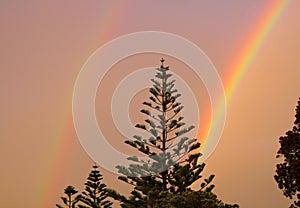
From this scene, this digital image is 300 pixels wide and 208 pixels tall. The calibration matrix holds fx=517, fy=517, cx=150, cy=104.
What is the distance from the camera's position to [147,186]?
102 ft

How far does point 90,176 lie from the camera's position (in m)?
43.1

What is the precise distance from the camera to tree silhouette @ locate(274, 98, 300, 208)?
1936cm

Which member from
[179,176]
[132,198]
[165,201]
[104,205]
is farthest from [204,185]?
[104,205]

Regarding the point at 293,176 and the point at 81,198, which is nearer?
the point at 293,176

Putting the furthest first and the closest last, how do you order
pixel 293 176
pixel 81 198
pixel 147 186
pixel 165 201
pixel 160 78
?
pixel 81 198 < pixel 160 78 < pixel 147 186 < pixel 165 201 < pixel 293 176

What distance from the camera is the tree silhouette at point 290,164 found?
19359 millimetres

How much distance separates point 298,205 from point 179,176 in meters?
11.9

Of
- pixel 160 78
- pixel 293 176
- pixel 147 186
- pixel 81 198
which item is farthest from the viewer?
pixel 81 198

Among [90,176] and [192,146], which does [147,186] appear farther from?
[90,176]

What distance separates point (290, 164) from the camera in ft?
63.9

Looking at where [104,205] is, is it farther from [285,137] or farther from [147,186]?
[285,137]

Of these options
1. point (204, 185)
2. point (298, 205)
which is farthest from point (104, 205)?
point (298, 205)

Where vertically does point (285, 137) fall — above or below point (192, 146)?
below

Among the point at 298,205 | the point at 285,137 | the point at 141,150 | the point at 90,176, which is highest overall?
the point at 90,176
